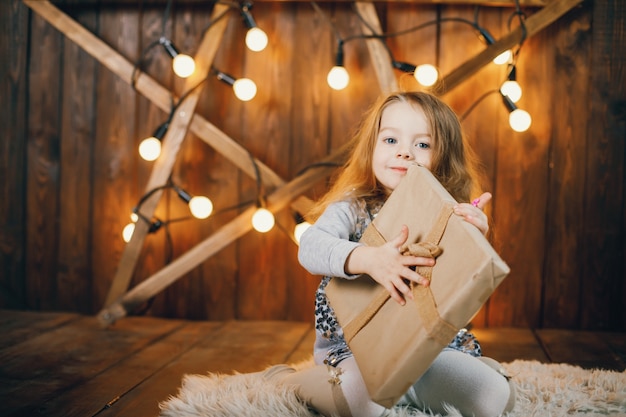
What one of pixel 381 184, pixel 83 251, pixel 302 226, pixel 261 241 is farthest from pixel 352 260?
pixel 83 251

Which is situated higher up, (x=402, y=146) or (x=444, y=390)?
(x=402, y=146)

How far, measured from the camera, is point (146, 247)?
2.01 m

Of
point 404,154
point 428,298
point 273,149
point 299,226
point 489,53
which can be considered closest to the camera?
Answer: point 428,298

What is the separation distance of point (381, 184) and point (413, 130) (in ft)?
0.47

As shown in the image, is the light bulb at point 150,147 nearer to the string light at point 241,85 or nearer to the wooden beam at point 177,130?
the wooden beam at point 177,130

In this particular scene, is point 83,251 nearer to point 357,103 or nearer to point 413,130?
point 357,103

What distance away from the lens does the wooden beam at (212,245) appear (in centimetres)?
179

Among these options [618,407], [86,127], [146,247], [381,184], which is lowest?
[618,407]

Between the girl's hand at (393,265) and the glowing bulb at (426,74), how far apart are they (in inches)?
35.4

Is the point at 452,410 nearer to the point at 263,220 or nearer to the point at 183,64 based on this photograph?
the point at 263,220

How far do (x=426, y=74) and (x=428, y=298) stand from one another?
1.04 m

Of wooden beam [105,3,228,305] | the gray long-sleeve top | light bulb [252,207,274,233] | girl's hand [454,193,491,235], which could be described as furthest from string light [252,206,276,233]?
girl's hand [454,193,491,235]

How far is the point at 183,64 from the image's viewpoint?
5.83 feet

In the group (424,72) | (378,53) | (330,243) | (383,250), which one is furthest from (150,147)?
(383,250)
